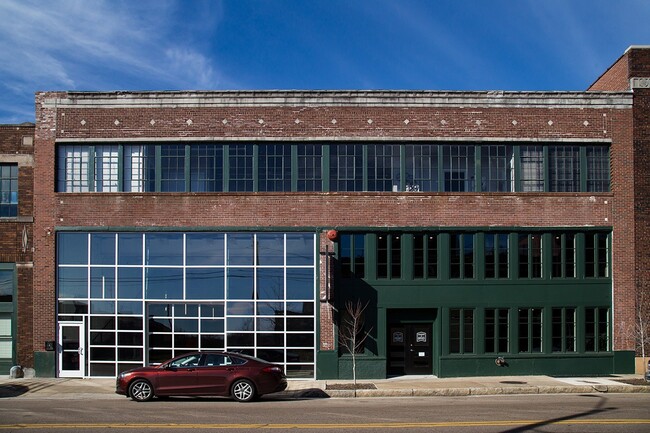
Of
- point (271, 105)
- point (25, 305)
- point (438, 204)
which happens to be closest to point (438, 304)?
point (438, 204)

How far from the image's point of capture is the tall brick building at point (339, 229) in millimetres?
22438

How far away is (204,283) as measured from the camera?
2245cm

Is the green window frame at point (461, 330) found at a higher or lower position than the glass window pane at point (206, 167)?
lower

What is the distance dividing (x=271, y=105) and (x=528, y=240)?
Result: 10.2 metres

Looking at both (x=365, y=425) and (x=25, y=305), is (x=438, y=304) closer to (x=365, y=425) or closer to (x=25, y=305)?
(x=365, y=425)

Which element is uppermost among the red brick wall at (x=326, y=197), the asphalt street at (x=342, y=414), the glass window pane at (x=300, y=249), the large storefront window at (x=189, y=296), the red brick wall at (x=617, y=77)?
the red brick wall at (x=617, y=77)

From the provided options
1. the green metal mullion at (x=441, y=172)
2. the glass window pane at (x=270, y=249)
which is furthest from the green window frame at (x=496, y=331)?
the glass window pane at (x=270, y=249)

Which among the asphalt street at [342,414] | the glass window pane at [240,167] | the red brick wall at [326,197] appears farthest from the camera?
the glass window pane at [240,167]

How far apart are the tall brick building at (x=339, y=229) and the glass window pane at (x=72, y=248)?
0.07 meters

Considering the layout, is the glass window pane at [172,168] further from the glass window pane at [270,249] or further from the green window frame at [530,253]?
the green window frame at [530,253]

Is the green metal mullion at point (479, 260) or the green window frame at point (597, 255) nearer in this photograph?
the green metal mullion at point (479, 260)

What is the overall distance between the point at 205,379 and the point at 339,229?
7.36 m

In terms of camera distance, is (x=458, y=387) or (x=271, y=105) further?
(x=271, y=105)

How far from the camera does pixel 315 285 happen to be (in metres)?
22.4
